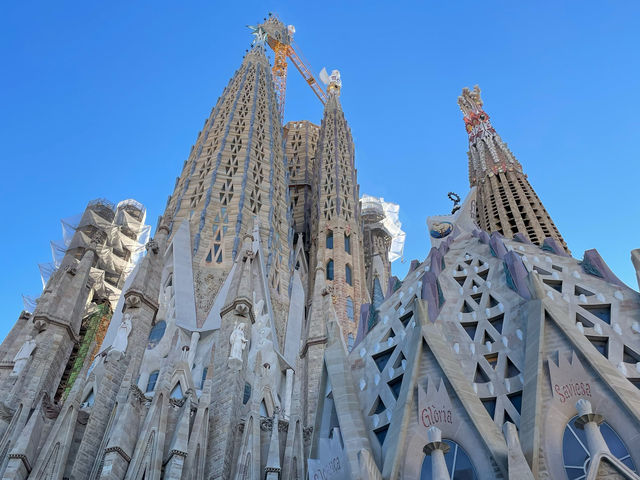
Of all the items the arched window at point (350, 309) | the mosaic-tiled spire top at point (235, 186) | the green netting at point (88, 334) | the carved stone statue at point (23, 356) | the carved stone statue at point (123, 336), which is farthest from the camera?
the arched window at point (350, 309)

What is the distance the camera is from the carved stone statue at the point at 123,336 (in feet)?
58.5

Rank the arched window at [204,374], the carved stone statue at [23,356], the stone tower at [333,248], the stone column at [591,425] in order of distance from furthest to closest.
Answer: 1. the stone tower at [333,248]
2. the carved stone statue at [23,356]
3. the arched window at [204,374]
4. the stone column at [591,425]

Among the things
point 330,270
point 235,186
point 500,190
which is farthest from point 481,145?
point 235,186

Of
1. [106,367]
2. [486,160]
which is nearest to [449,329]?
[106,367]

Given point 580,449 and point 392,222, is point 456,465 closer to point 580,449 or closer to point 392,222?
point 580,449

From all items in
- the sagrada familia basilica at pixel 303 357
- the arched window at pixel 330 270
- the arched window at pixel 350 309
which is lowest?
the sagrada familia basilica at pixel 303 357

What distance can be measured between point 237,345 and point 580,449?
9621 mm

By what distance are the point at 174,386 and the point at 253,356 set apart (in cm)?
277

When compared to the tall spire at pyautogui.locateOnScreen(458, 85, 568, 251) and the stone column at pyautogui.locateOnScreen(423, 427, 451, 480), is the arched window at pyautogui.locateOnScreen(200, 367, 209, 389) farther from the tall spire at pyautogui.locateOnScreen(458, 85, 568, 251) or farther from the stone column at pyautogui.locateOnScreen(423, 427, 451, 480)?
the tall spire at pyautogui.locateOnScreen(458, 85, 568, 251)

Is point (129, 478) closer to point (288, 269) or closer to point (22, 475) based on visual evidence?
point (22, 475)

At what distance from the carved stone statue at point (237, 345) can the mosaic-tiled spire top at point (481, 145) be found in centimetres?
2514

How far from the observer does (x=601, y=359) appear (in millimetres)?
11609

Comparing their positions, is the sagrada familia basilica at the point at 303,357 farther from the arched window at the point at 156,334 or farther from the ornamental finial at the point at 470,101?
the ornamental finial at the point at 470,101

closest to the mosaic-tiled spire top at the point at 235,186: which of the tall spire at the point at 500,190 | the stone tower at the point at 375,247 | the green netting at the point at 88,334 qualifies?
the green netting at the point at 88,334
